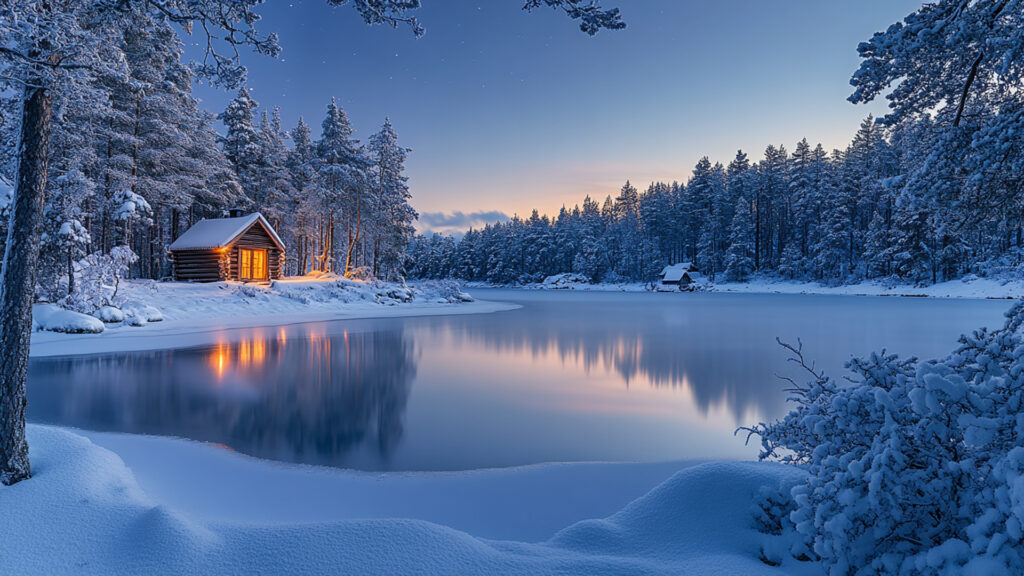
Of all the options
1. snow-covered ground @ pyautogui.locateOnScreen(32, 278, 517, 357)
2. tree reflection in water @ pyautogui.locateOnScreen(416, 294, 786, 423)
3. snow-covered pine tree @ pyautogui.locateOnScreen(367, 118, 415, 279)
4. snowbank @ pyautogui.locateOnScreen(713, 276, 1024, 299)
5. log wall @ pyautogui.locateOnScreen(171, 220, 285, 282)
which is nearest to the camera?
tree reflection in water @ pyautogui.locateOnScreen(416, 294, 786, 423)

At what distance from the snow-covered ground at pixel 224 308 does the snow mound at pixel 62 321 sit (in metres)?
0.03

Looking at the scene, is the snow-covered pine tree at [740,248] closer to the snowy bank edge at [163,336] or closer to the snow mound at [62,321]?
the snowy bank edge at [163,336]

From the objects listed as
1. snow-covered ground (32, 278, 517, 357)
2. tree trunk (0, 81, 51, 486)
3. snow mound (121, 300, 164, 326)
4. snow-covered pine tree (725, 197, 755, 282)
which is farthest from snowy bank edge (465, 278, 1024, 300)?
snow mound (121, 300, 164, 326)

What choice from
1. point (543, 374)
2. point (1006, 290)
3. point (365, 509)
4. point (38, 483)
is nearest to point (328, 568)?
point (365, 509)

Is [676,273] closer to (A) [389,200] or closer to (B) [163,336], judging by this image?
(A) [389,200]

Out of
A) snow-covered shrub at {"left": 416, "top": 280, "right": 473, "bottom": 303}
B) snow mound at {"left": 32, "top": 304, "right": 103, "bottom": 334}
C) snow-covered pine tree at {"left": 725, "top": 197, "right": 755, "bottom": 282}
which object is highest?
snow-covered pine tree at {"left": 725, "top": 197, "right": 755, "bottom": 282}

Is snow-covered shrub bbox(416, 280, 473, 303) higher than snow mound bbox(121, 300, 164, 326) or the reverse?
higher

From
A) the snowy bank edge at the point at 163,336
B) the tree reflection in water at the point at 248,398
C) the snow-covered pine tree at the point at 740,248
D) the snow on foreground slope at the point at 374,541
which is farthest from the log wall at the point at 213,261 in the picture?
the snow-covered pine tree at the point at 740,248

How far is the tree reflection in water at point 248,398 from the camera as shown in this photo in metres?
7.45

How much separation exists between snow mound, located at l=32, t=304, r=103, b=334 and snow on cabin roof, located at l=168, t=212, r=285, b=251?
1199cm

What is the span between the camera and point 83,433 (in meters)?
7.35

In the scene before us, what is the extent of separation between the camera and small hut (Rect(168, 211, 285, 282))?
29.9 meters

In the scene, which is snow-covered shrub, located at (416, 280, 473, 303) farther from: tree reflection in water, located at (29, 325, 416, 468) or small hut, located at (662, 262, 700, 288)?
small hut, located at (662, 262, 700, 288)

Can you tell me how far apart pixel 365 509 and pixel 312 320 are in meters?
22.5
